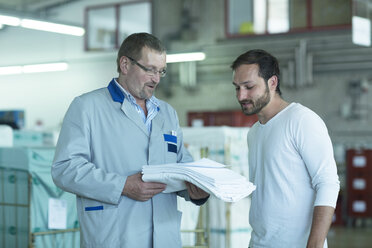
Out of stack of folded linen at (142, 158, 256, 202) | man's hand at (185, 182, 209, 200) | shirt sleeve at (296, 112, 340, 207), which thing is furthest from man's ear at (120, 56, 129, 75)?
shirt sleeve at (296, 112, 340, 207)

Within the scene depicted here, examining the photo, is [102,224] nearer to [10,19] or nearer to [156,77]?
[156,77]

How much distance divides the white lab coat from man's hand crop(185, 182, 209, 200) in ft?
0.52

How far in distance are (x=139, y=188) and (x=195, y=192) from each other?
0.29 m

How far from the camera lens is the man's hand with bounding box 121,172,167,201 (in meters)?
2.50

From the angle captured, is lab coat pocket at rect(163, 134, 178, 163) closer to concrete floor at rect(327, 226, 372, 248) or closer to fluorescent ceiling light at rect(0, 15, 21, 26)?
concrete floor at rect(327, 226, 372, 248)

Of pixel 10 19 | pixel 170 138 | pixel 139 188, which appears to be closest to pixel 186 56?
pixel 10 19

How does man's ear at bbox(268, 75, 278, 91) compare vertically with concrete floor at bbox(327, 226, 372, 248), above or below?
above

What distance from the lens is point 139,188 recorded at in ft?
8.21

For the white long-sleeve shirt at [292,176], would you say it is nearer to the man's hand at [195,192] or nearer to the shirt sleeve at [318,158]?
the shirt sleeve at [318,158]

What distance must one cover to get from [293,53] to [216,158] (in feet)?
28.8

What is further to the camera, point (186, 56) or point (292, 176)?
point (186, 56)

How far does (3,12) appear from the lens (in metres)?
10.3

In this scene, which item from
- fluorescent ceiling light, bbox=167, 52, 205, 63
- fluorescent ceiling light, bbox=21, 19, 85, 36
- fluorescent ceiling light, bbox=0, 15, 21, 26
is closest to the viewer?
fluorescent ceiling light, bbox=0, 15, 21, 26

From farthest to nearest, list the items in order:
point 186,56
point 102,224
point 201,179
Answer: point 186,56 → point 102,224 → point 201,179
